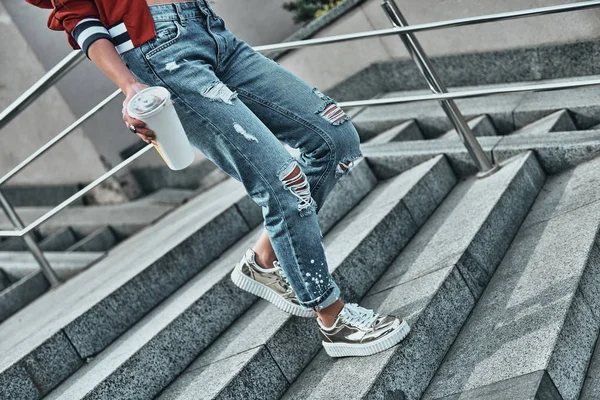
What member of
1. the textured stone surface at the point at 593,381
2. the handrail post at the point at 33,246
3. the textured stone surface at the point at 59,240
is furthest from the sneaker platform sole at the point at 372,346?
the textured stone surface at the point at 59,240

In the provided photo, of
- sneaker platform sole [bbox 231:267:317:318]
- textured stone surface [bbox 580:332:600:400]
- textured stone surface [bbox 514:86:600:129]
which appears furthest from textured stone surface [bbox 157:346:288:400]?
textured stone surface [bbox 514:86:600:129]

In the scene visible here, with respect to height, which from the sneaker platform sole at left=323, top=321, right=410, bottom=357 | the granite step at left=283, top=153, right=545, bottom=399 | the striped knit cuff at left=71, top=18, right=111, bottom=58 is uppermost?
the striped knit cuff at left=71, top=18, right=111, bottom=58

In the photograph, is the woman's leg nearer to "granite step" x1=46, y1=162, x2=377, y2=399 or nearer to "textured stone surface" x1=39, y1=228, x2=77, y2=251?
"granite step" x1=46, y1=162, x2=377, y2=399

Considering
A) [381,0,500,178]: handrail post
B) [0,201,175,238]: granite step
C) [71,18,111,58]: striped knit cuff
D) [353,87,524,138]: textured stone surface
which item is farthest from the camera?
[0,201,175,238]: granite step

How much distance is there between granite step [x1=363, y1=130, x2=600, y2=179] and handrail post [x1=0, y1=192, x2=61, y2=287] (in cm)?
165

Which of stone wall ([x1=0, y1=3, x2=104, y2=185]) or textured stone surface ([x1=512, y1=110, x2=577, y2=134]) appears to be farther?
stone wall ([x1=0, y1=3, x2=104, y2=185])

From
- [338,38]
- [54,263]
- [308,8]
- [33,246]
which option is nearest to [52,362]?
[33,246]

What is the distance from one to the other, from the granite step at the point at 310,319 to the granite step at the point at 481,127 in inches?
16.1

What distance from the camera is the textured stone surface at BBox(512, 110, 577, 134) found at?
3752 mm

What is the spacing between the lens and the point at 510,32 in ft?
14.5

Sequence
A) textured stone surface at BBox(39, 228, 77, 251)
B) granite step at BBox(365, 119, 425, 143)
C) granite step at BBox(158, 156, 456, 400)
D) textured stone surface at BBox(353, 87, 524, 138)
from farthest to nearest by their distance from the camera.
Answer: textured stone surface at BBox(39, 228, 77, 251)
granite step at BBox(365, 119, 425, 143)
textured stone surface at BBox(353, 87, 524, 138)
granite step at BBox(158, 156, 456, 400)

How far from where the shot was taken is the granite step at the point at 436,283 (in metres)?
2.32

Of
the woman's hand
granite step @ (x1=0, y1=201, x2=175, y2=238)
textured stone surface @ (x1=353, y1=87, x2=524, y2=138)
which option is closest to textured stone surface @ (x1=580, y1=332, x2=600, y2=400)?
the woman's hand

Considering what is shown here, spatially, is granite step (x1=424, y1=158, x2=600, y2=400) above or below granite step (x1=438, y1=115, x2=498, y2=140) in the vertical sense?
below
